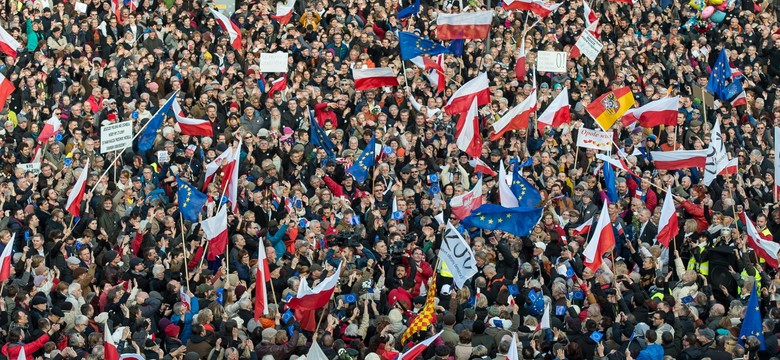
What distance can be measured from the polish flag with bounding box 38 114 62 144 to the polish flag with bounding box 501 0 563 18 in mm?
8476

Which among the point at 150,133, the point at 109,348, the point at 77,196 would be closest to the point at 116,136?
the point at 150,133

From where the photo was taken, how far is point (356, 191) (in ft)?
82.0

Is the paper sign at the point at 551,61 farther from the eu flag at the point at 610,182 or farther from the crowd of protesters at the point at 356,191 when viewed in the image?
the eu flag at the point at 610,182

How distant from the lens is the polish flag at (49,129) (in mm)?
25688

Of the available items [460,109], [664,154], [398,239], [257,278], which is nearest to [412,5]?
[460,109]

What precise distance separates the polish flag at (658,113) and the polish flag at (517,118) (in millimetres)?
1670

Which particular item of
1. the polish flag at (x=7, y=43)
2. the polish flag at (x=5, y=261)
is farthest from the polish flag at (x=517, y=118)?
the polish flag at (x=5, y=261)

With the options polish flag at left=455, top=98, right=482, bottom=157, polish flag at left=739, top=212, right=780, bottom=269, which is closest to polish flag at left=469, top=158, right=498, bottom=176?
polish flag at left=455, top=98, right=482, bottom=157

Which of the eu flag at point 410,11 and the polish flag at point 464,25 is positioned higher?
the polish flag at point 464,25

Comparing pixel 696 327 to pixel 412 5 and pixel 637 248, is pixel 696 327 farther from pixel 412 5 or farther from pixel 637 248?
pixel 412 5

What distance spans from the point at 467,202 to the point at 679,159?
334 centimetres

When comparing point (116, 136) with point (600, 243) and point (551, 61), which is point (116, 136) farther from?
point (551, 61)

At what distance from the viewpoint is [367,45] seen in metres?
29.8

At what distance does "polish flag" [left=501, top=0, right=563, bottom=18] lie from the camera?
3036 centimetres
